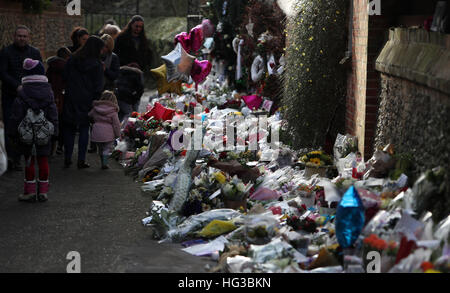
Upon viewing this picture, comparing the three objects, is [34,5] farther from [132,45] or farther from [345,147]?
[345,147]

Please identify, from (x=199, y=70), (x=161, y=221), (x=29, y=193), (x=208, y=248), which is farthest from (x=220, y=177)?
(x=199, y=70)

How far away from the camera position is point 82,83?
10.0 metres

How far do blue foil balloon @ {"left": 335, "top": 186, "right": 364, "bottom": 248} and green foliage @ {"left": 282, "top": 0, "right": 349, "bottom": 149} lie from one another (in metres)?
3.45

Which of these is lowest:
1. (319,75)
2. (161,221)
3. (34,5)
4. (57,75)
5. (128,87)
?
(161,221)

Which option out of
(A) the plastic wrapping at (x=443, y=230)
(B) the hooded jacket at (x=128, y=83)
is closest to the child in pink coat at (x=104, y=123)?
(B) the hooded jacket at (x=128, y=83)

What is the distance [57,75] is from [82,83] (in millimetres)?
940

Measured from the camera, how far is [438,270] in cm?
430

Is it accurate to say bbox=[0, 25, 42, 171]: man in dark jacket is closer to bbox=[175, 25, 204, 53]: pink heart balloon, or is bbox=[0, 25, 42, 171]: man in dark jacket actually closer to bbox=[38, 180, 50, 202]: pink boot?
bbox=[38, 180, 50, 202]: pink boot

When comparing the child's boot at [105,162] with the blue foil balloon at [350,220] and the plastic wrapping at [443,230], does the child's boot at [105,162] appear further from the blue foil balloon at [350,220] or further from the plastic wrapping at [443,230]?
the plastic wrapping at [443,230]

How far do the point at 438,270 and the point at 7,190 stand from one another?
5743mm

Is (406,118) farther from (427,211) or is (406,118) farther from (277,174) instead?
(277,174)

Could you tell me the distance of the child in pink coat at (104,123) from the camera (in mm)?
10055

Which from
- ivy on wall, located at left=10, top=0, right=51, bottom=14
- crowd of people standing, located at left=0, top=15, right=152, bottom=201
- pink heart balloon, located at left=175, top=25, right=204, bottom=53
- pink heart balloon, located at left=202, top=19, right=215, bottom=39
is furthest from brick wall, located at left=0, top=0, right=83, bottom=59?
pink heart balloon, located at left=202, top=19, right=215, bottom=39

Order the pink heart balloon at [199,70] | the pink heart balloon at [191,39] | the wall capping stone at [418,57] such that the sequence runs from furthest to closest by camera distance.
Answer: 1. the pink heart balloon at [191,39]
2. the pink heart balloon at [199,70]
3. the wall capping stone at [418,57]
